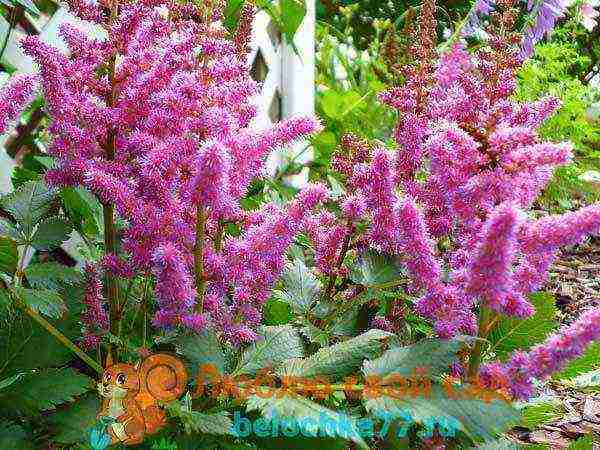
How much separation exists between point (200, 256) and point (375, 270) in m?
0.24

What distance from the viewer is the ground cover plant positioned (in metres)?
0.78

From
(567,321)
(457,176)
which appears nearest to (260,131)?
(457,176)

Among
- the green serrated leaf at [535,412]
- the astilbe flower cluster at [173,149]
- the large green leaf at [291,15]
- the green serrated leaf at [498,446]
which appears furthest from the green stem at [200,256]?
the large green leaf at [291,15]

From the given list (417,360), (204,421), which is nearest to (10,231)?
(204,421)

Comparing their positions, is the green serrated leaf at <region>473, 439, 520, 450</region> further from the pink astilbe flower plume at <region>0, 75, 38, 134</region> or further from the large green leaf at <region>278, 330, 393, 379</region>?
the pink astilbe flower plume at <region>0, 75, 38, 134</region>

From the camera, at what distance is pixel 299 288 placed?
41.9 inches

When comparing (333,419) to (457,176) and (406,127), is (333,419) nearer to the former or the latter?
(457,176)

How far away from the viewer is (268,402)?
0.73m

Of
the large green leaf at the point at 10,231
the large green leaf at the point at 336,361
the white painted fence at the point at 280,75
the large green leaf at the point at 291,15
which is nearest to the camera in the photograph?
the large green leaf at the point at 336,361

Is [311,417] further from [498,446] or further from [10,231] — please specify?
[10,231]

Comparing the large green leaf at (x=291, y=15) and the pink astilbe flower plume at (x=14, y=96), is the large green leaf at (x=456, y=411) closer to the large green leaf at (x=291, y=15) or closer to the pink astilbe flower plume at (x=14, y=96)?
the pink astilbe flower plume at (x=14, y=96)

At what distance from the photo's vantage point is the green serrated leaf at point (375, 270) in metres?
0.99

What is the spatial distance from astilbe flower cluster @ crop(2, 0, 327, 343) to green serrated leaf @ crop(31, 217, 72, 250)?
0.09m

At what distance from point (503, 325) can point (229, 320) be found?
0.38 metres
